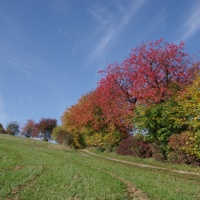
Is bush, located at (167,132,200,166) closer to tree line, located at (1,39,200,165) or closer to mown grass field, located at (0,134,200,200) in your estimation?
tree line, located at (1,39,200,165)

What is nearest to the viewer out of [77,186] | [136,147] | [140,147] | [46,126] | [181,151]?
[77,186]

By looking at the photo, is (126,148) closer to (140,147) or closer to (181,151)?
(140,147)

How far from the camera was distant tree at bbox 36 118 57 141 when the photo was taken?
71.8 metres

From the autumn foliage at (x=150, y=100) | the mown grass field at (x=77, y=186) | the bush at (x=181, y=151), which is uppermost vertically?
the autumn foliage at (x=150, y=100)

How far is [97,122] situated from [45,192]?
2840 centimetres

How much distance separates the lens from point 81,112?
42.9 m

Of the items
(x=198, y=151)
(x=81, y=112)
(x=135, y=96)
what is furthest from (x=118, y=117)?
(x=198, y=151)

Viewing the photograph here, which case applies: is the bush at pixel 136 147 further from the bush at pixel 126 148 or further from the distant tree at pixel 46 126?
the distant tree at pixel 46 126

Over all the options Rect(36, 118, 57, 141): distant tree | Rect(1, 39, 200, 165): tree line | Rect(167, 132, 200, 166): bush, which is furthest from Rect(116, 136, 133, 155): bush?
Rect(36, 118, 57, 141): distant tree

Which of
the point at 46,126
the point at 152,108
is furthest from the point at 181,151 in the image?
the point at 46,126

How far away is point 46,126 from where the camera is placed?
7150 centimetres

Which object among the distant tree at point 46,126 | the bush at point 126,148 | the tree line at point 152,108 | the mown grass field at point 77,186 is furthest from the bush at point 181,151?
the distant tree at point 46,126

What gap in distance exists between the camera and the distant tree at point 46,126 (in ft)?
236

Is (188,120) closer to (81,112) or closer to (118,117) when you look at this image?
(118,117)
